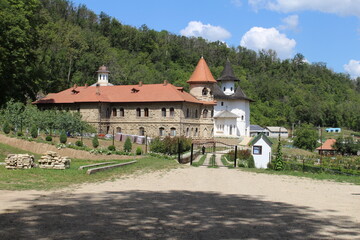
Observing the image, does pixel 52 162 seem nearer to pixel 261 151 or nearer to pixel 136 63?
pixel 261 151

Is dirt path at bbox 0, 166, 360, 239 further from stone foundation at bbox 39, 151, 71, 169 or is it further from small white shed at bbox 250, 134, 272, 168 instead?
small white shed at bbox 250, 134, 272, 168

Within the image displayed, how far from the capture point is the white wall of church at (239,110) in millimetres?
59312

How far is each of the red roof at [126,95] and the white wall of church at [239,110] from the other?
1270 cm

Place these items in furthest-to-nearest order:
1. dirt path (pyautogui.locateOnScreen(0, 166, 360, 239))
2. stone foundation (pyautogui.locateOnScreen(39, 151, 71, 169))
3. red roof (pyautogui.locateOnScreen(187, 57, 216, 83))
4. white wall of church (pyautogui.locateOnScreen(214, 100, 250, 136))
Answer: white wall of church (pyautogui.locateOnScreen(214, 100, 250, 136))
red roof (pyautogui.locateOnScreen(187, 57, 216, 83))
stone foundation (pyautogui.locateOnScreen(39, 151, 71, 169))
dirt path (pyautogui.locateOnScreen(0, 166, 360, 239))

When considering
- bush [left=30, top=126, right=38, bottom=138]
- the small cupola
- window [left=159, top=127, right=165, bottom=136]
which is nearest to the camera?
bush [left=30, top=126, right=38, bottom=138]

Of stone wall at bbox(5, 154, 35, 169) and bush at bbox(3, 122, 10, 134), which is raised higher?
bush at bbox(3, 122, 10, 134)

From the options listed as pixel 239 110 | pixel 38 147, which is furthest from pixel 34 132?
pixel 239 110

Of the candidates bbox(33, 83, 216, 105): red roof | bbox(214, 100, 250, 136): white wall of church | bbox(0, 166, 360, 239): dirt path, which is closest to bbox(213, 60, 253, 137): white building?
bbox(214, 100, 250, 136): white wall of church

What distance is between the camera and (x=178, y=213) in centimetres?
930

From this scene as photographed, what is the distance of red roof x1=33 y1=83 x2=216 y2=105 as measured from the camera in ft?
144

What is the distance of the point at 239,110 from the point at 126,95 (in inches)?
812

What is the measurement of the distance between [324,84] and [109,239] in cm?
13361

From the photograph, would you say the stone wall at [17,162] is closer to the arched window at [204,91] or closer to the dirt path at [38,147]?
the dirt path at [38,147]

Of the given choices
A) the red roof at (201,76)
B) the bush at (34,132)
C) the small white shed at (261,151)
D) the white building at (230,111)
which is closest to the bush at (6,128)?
the bush at (34,132)
